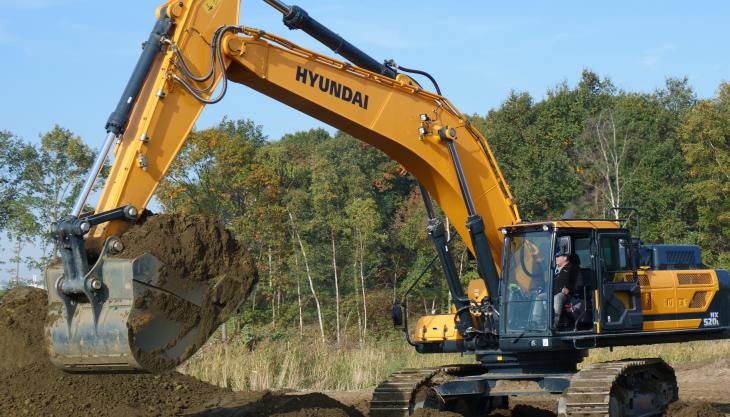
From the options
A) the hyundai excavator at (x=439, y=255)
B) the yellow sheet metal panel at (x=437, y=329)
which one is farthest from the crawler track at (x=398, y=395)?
the yellow sheet metal panel at (x=437, y=329)

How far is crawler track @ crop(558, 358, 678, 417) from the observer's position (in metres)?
9.80

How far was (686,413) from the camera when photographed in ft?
36.4

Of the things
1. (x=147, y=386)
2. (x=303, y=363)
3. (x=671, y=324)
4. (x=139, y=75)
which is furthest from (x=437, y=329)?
(x=303, y=363)

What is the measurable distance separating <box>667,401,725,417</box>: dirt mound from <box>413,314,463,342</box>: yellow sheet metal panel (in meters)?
2.77

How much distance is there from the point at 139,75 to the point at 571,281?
5.19 m

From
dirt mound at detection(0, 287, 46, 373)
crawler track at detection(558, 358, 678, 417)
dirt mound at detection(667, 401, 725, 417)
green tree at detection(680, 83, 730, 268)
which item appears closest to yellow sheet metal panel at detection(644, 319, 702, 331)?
crawler track at detection(558, 358, 678, 417)

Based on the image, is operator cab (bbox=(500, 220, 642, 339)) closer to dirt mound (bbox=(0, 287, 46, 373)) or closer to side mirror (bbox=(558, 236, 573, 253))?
side mirror (bbox=(558, 236, 573, 253))

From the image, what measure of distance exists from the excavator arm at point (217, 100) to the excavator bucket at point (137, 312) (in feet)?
0.05

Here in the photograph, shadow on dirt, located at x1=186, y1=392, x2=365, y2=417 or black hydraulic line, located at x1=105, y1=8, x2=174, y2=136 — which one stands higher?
black hydraulic line, located at x1=105, y1=8, x2=174, y2=136

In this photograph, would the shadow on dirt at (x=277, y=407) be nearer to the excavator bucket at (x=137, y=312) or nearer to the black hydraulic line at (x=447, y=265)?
the black hydraulic line at (x=447, y=265)

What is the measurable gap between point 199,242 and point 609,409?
15.0 feet

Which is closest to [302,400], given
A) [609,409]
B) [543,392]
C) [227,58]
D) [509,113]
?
[543,392]

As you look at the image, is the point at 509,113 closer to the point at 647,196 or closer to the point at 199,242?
the point at 647,196

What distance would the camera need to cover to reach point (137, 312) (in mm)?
7629
